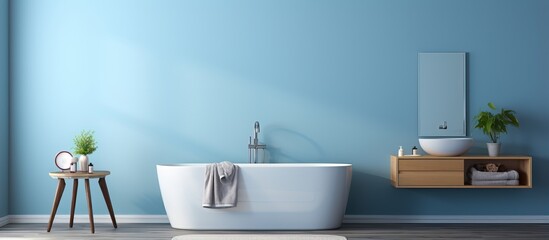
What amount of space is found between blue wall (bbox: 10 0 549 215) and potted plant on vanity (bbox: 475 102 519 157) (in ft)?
0.77

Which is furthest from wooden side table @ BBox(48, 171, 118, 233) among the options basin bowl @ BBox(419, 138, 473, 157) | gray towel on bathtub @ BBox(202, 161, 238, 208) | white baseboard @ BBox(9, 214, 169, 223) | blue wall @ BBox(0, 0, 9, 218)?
basin bowl @ BBox(419, 138, 473, 157)

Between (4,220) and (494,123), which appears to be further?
(4,220)

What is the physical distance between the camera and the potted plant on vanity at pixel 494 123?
254 inches

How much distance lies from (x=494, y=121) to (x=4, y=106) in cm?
431

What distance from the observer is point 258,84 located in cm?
682

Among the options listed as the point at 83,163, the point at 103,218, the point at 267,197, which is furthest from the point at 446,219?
the point at 83,163

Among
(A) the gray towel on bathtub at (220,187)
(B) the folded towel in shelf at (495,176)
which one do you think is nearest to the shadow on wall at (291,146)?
(A) the gray towel on bathtub at (220,187)

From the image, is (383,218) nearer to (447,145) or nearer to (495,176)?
(447,145)

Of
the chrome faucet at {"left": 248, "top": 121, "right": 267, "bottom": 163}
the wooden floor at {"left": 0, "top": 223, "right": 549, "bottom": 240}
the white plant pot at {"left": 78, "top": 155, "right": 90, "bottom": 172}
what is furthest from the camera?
the chrome faucet at {"left": 248, "top": 121, "right": 267, "bottom": 163}

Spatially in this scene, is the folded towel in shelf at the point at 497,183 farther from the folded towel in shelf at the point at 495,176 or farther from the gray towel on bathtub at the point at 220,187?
the gray towel on bathtub at the point at 220,187

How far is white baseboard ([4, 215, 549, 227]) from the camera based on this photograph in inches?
266

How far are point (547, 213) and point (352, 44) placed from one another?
2.33m

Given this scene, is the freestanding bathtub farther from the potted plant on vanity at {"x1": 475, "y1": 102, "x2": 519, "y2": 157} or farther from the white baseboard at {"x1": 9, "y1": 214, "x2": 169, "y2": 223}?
the potted plant on vanity at {"x1": 475, "y1": 102, "x2": 519, "y2": 157}

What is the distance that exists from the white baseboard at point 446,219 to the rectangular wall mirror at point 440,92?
0.75 m
